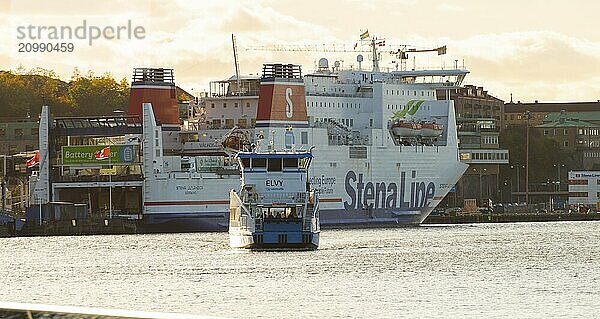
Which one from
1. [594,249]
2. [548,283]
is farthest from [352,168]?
[548,283]

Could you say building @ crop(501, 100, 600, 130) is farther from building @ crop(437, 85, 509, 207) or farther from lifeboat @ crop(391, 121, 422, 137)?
lifeboat @ crop(391, 121, 422, 137)

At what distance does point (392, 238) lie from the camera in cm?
6150

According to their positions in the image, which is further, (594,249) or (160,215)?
(160,215)

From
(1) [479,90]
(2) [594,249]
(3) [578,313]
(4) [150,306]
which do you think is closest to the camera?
(3) [578,313]

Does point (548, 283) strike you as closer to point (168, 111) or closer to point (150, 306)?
point (150, 306)

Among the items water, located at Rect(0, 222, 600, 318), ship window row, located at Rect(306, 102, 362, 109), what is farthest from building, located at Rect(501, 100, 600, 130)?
water, located at Rect(0, 222, 600, 318)

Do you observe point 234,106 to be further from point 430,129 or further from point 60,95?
point 60,95

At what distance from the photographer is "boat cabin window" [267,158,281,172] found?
47125mm

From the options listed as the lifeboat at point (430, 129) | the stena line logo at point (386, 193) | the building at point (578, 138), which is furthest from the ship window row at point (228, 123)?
the building at point (578, 138)

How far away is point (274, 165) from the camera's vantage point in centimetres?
4728

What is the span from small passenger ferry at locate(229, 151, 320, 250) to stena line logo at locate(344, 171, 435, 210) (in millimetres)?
27037

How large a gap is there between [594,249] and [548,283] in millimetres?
20951

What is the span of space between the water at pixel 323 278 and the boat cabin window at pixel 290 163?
342 cm

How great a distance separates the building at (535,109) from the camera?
6304 inches
